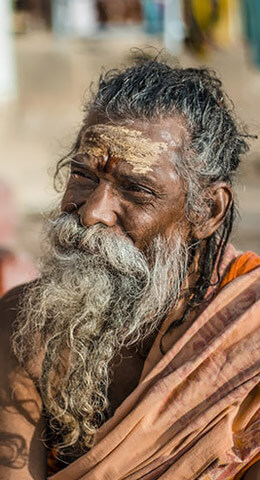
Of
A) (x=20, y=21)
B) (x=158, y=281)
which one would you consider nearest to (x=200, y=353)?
(x=158, y=281)

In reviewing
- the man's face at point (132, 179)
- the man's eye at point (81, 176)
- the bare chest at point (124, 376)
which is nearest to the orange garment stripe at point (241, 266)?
the man's face at point (132, 179)

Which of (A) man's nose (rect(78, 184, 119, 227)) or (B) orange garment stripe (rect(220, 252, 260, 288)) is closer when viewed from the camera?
(A) man's nose (rect(78, 184, 119, 227))

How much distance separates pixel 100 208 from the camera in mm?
2643

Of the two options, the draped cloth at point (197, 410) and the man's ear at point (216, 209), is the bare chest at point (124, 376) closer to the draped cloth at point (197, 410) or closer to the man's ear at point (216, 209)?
the draped cloth at point (197, 410)

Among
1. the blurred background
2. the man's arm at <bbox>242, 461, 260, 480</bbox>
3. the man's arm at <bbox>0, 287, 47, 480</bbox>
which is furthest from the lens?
the blurred background

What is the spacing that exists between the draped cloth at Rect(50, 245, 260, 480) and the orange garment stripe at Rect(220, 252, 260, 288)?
0.28 ft

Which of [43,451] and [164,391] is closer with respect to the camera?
[164,391]

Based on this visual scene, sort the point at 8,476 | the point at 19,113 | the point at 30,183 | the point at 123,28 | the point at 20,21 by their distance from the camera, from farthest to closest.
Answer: the point at 123,28, the point at 20,21, the point at 19,113, the point at 30,183, the point at 8,476

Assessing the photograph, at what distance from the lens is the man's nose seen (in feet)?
8.63

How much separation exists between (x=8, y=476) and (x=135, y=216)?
97 centimetres

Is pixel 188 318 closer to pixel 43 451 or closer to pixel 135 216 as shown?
pixel 135 216

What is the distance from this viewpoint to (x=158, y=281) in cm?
278

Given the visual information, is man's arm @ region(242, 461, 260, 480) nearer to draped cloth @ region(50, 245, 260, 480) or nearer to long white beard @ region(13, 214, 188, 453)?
draped cloth @ region(50, 245, 260, 480)

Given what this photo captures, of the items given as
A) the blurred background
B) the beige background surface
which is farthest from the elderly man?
the beige background surface
